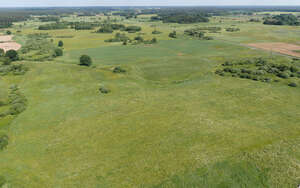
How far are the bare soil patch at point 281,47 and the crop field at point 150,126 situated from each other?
123ft

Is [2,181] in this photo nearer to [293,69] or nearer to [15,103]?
[15,103]

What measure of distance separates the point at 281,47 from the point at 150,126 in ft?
393

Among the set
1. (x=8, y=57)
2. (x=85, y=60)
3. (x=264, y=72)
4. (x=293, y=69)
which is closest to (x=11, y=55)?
(x=8, y=57)

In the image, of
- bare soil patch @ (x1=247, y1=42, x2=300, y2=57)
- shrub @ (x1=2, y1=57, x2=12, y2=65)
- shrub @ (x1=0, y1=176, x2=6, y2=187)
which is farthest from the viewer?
bare soil patch @ (x1=247, y1=42, x2=300, y2=57)

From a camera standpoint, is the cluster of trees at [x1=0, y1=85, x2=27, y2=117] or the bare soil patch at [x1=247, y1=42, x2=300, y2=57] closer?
the cluster of trees at [x1=0, y1=85, x2=27, y2=117]

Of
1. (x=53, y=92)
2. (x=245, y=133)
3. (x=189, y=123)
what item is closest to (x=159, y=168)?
(x=189, y=123)

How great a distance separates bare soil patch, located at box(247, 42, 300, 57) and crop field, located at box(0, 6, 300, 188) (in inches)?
1479

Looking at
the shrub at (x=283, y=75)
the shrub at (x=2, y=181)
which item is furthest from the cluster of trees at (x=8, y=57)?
the shrub at (x=283, y=75)

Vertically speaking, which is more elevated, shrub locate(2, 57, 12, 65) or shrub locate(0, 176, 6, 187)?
shrub locate(2, 57, 12, 65)

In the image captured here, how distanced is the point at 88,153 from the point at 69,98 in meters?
27.0

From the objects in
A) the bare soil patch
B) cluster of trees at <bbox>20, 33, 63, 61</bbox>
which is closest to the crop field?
cluster of trees at <bbox>20, 33, 63, 61</bbox>

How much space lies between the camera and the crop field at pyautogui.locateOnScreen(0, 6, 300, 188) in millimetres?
28422

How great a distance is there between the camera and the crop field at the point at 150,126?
28422 mm

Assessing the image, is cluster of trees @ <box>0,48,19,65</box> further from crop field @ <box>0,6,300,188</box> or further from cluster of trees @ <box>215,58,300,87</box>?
cluster of trees @ <box>215,58,300,87</box>
